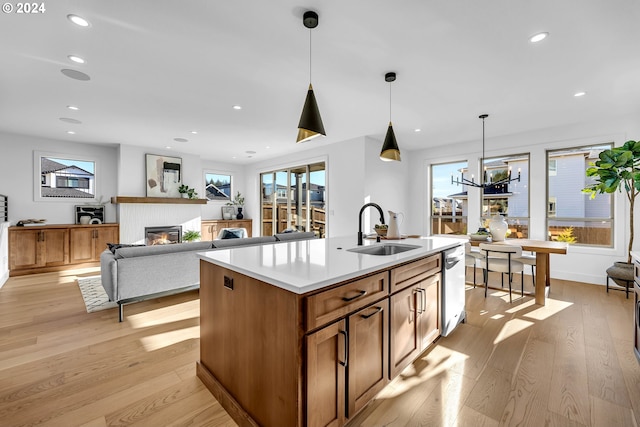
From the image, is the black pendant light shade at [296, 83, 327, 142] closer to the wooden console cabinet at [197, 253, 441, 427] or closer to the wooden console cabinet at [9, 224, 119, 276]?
the wooden console cabinet at [197, 253, 441, 427]

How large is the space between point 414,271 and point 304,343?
1.04m

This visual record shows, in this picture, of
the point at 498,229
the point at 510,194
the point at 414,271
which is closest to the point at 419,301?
the point at 414,271

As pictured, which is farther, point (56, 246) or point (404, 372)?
point (56, 246)

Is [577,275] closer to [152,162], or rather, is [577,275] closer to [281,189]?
[281,189]

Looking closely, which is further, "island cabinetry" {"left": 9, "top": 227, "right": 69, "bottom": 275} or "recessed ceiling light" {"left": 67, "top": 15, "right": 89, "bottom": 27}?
"island cabinetry" {"left": 9, "top": 227, "right": 69, "bottom": 275}

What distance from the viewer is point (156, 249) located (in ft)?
10.4

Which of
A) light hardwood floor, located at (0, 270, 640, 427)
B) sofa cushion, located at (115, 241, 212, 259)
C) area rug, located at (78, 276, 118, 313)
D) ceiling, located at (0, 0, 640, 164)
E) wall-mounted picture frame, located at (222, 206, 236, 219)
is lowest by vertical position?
light hardwood floor, located at (0, 270, 640, 427)

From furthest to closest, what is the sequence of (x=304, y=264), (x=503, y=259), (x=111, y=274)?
(x=503, y=259) < (x=111, y=274) < (x=304, y=264)

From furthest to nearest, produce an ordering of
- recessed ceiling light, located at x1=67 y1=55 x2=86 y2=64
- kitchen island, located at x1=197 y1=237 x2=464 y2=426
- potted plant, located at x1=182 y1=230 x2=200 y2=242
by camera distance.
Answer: potted plant, located at x1=182 y1=230 x2=200 y2=242 < recessed ceiling light, located at x1=67 y1=55 x2=86 y2=64 < kitchen island, located at x1=197 y1=237 x2=464 y2=426

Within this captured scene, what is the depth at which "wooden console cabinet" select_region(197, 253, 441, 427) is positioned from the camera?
1194 mm

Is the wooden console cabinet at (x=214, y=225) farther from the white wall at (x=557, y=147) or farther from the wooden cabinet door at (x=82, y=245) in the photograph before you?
the white wall at (x=557, y=147)

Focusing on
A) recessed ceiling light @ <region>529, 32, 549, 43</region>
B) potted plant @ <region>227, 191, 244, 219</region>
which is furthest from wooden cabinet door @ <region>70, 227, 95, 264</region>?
recessed ceiling light @ <region>529, 32, 549, 43</region>

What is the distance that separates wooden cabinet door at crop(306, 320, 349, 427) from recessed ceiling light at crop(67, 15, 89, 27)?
2669 mm

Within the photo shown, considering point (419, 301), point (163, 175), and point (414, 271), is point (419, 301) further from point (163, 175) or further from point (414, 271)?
point (163, 175)
